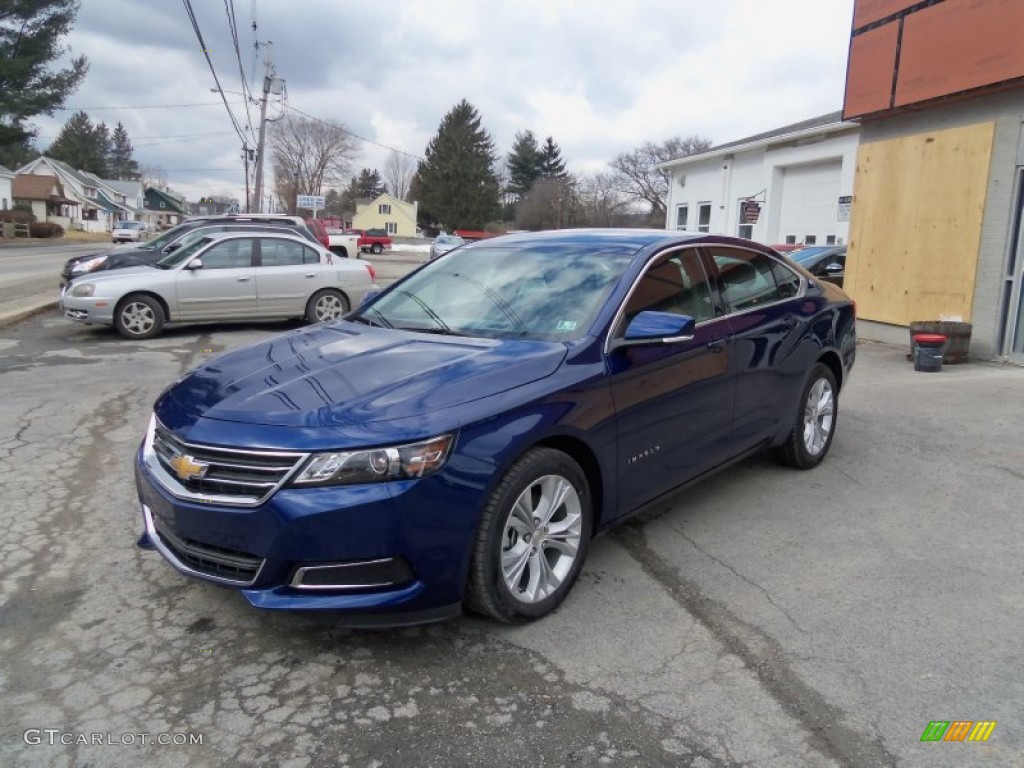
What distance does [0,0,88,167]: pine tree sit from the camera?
117ft

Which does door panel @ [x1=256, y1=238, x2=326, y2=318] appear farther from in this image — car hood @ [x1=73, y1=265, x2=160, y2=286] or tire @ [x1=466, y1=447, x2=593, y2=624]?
tire @ [x1=466, y1=447, x2=593, y2=624]

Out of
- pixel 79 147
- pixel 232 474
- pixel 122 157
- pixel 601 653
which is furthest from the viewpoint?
pixel 122 157

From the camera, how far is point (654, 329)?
358cm

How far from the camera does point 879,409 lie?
23.6 ft

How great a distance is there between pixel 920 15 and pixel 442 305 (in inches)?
374

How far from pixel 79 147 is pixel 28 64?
85532 millimetres

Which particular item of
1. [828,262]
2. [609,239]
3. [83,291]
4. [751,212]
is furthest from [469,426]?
[751,212]

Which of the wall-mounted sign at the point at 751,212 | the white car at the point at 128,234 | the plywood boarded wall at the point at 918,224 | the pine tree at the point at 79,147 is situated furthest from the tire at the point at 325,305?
the pine tree at the point at 79,147

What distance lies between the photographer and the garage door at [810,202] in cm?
2130

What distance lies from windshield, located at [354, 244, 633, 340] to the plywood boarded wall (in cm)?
798

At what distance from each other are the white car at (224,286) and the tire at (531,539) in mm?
7897

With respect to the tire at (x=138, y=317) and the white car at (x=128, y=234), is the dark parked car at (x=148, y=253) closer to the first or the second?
the tire at (x=138, y=317)

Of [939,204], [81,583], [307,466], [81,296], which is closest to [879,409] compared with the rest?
[939,204]

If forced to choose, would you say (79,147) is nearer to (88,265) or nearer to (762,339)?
(88,265)
